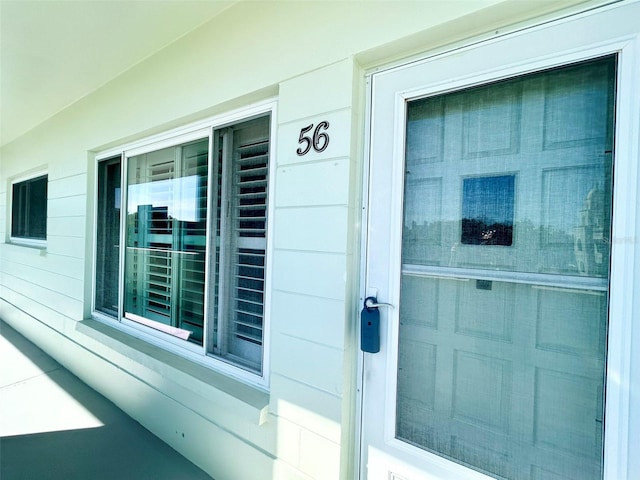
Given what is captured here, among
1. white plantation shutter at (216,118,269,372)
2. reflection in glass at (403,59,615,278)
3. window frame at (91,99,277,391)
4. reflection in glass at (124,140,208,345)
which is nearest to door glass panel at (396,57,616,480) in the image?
reflection in glass at (403,59,615,278)

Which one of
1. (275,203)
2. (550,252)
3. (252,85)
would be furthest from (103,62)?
(550,252)

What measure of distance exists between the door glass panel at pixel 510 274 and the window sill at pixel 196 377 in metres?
0.71

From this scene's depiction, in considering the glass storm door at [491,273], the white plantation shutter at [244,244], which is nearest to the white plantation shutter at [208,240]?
the white plantation shutter at [244,244]

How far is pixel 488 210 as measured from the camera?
3.66ft

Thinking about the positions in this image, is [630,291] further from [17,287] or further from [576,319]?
[17,287]

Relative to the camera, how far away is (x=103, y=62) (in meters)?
2.26

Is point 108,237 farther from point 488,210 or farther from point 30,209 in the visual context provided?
point 488,210

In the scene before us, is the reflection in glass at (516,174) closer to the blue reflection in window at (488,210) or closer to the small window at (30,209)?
the blue reflection in window at (488,210)

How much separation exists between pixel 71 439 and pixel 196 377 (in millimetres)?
1051

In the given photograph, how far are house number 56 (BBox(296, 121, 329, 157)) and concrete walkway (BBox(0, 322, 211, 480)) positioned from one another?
6.06 ft

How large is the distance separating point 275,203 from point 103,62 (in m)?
1.86

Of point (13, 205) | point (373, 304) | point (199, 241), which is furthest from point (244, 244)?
point (13, 205)

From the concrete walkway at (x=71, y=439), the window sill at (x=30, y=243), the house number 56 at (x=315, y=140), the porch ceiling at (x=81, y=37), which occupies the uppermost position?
the porch ceiling at (x=81, y=37)

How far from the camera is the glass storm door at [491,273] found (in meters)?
0.98
